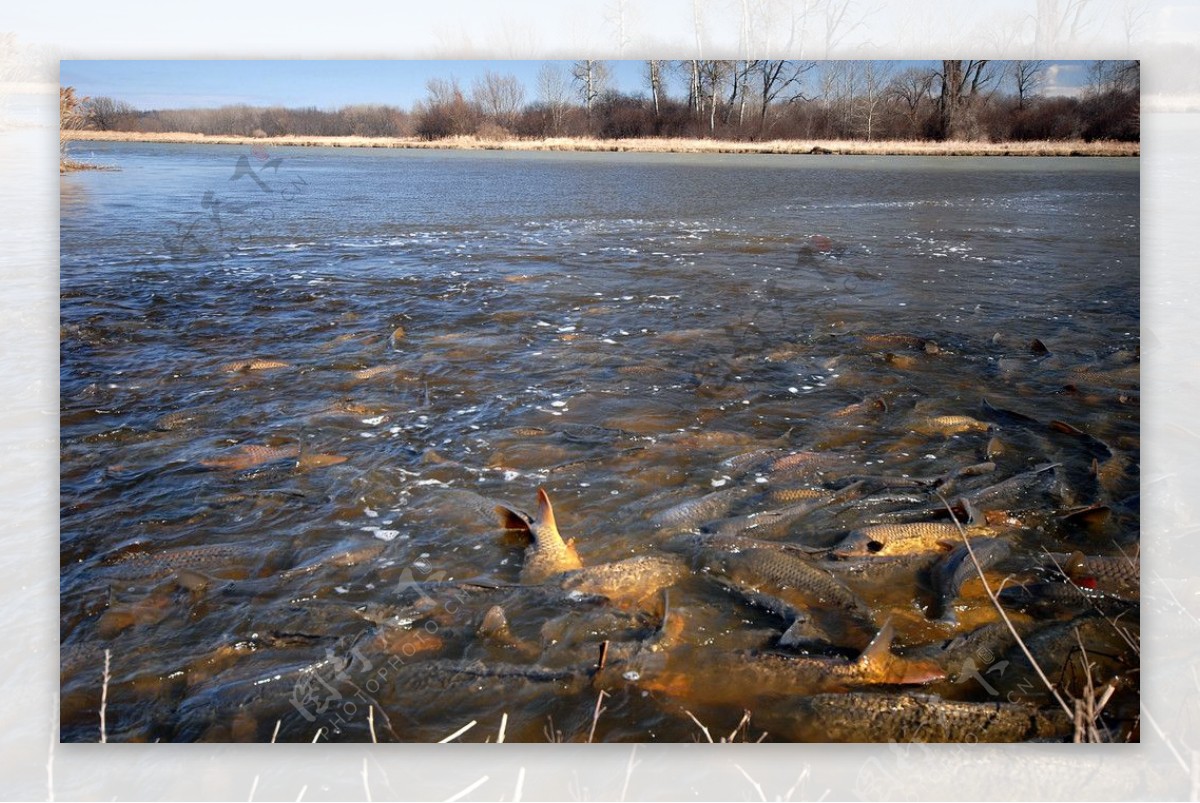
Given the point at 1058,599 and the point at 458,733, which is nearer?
the point at 458,733

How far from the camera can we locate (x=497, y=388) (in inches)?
196

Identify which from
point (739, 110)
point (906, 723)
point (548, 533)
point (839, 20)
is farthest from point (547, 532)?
point (839, 20)

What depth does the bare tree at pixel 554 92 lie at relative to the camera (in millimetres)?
4129

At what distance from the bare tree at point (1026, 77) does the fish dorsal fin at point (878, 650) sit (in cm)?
271

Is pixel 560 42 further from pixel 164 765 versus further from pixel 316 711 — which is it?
pixel 164 765

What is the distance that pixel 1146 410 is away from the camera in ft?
12.6

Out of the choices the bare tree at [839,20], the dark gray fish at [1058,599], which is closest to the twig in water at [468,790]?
the dark gray fish at [1058,599]

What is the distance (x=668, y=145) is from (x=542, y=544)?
2559mm

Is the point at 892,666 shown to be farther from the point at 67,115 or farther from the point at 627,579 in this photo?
the point at 67,115

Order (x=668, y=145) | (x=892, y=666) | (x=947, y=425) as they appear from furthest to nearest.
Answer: (x=668, y=145), (x=947, y=425), (x=892, y=666)

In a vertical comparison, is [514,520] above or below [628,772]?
above

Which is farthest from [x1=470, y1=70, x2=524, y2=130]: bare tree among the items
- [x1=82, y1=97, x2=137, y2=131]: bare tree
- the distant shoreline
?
[x1=82, y1=97, x2=137, y2=131]: bare tree

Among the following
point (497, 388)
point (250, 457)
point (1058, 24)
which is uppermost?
point (1058, 24)

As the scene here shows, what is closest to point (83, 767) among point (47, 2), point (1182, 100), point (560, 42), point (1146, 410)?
point (47, 2)
